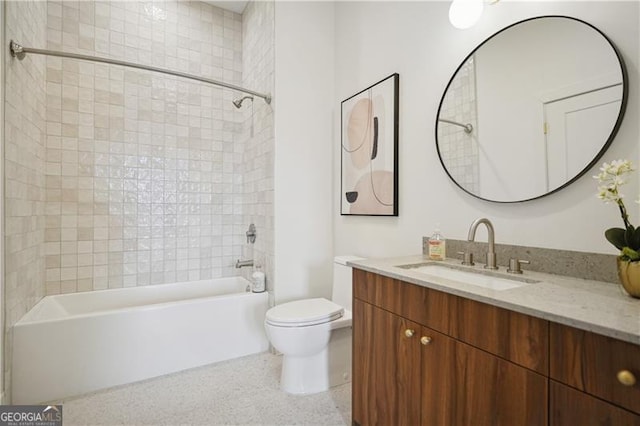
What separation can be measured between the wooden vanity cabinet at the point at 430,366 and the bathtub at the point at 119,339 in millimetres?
1136

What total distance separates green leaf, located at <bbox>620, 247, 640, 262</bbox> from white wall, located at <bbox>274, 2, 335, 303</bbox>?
1875 millimetres

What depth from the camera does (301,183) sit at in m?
2.43

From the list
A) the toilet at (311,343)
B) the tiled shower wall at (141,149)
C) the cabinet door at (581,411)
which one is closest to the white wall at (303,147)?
the toilet at (311,343)

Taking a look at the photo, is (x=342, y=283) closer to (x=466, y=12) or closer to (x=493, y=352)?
(x=493, y=352)

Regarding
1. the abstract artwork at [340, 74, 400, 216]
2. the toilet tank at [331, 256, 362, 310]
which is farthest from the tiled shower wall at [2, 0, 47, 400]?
the abstract artwork at [340, 74, 400, 216]

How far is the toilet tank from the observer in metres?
2.01

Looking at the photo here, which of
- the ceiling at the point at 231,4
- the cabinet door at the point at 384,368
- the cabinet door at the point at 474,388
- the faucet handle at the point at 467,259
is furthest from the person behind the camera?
the ceiling at the point at 231,4

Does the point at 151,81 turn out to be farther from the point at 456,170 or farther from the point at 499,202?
the point at 499,202

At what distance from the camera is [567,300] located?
0.82 m

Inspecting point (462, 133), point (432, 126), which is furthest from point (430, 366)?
point (432, 126)

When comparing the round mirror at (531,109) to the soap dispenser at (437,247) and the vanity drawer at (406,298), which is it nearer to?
the soap dispenser at (437,247)

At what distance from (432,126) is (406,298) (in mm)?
1033

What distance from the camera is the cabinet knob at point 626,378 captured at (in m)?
0.60

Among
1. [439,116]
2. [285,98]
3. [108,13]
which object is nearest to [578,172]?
[439,116]
